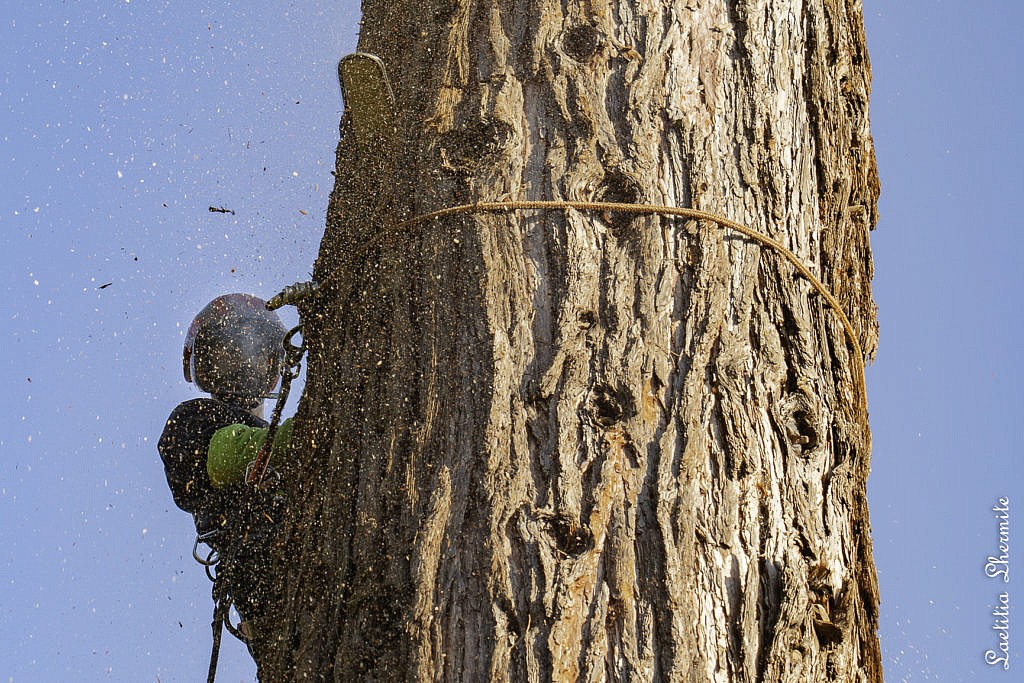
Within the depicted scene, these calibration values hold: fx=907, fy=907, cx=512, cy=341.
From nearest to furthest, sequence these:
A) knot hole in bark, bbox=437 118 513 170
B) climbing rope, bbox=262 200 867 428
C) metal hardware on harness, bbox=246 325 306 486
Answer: climbing rope, bbox=262 200 867 428 → knot hole in bark, bbox=437 118 513 170 → metal hardware on harness, bbox=246 325 306 486

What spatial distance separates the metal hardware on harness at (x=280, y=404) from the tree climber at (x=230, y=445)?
6 cm

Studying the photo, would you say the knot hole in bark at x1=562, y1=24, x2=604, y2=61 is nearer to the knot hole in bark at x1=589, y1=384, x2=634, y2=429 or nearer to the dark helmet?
the knot hole in bark at x1=589, y1=384, x2=634, y2=429

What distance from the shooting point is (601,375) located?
1.90 metres

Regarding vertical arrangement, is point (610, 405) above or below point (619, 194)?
below

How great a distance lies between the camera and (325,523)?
2.22 metres

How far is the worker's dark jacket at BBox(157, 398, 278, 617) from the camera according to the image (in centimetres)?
315

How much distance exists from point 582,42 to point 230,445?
2.24m

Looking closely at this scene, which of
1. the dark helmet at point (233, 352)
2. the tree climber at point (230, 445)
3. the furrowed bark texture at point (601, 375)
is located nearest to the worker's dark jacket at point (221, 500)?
the tree climber at point (230, 445)

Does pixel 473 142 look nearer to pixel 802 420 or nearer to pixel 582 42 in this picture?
pixel 582 42

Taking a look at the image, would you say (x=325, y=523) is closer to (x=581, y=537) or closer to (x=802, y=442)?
(x=581, y=537)

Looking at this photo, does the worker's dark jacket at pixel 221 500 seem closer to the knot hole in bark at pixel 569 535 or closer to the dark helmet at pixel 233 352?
the dark helmet at pixel 233 352

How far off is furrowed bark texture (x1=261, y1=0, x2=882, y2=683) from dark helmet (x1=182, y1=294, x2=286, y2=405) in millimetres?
2108

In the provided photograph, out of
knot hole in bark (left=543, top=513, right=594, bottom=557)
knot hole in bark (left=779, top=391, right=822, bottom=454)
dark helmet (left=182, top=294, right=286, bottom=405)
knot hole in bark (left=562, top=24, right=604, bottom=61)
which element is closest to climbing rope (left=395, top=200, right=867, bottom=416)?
knot hole in bark (left=779, top=391, right=822, bottom=454)

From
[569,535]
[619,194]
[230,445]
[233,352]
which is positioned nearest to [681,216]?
[619,194]
